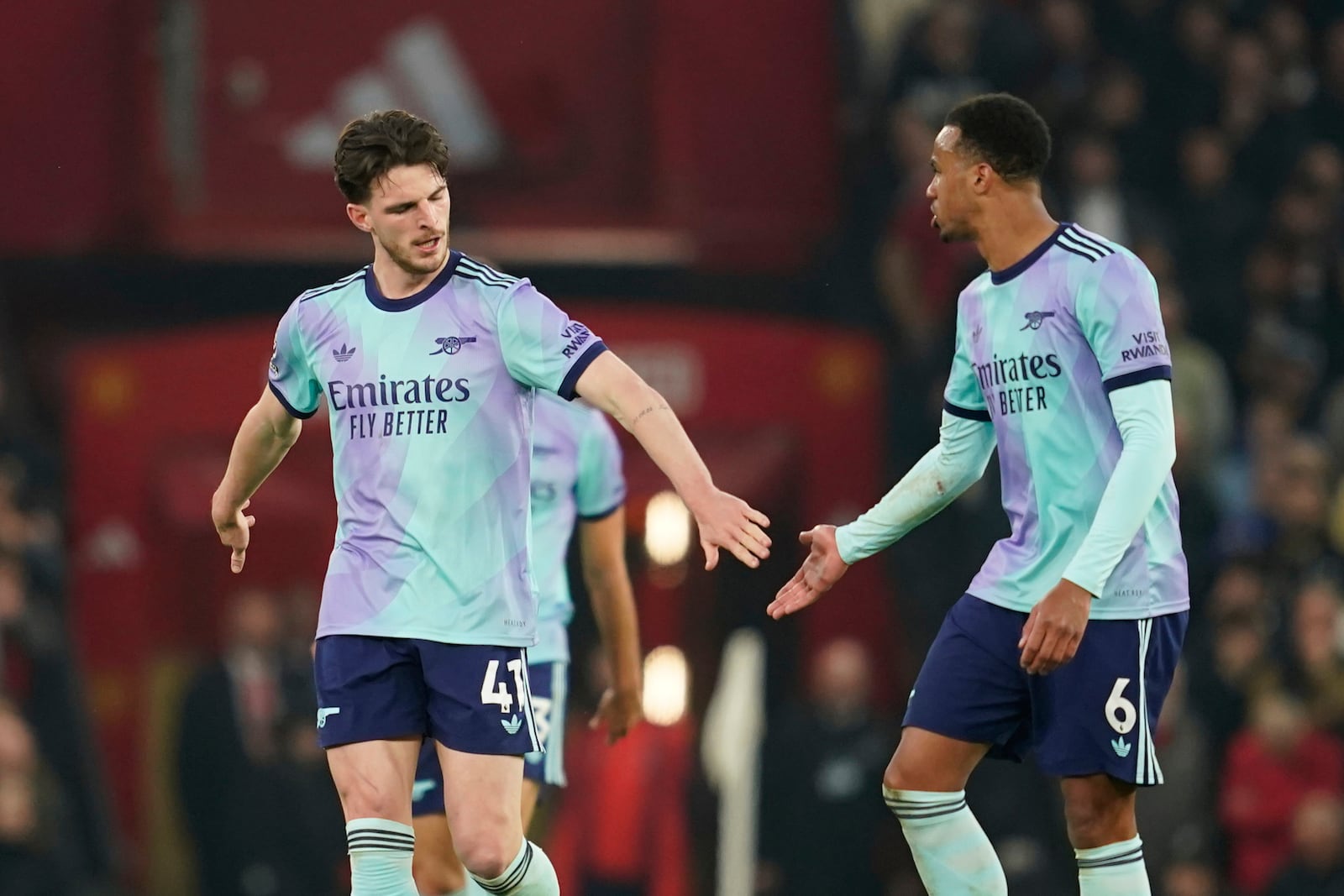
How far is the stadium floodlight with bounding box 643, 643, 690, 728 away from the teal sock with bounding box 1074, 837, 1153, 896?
610 centimetres

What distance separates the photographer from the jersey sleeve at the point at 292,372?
597cm

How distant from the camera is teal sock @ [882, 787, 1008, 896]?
5980 millimetres

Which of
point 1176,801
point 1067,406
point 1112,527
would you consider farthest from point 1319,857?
point 1112,527

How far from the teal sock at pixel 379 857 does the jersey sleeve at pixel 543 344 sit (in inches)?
45.8

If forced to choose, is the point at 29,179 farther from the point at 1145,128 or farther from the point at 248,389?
the point at 1145,128

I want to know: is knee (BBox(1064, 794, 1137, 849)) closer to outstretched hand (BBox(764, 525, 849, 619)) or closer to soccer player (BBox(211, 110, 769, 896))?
outstretched hand (BBox(764, 525, 849, 619))

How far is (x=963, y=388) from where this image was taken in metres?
6.21

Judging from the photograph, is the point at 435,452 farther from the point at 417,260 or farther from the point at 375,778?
the point at 375,778

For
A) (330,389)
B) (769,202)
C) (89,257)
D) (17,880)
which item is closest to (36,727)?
(17,880)

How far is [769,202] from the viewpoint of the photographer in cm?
1396

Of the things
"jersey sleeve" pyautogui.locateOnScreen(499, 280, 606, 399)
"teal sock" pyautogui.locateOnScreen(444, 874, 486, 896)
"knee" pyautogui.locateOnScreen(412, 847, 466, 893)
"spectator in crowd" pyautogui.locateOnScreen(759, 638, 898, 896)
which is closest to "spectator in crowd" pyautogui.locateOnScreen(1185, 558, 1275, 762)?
"spectator in crowd" pyautogui.locateOnScreen(759, 638, 898, 896)

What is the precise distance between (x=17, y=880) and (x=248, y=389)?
3375 millimetres

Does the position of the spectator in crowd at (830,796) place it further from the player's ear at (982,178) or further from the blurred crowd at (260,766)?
the player's ear at (982,178)

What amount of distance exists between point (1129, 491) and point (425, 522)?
1753mm
